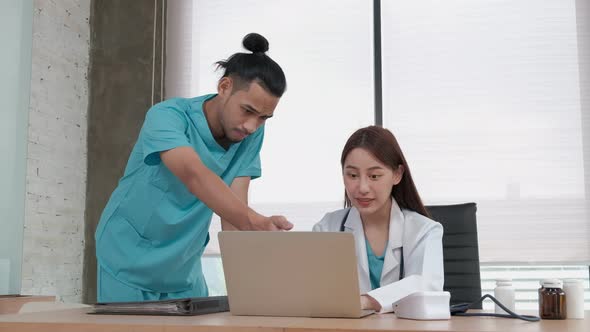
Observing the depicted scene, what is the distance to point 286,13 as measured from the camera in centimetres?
381

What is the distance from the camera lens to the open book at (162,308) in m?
1.33

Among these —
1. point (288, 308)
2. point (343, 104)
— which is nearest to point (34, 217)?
point (343, 104)

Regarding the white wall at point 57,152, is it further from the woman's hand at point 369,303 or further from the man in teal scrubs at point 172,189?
the woman's hand at point 369,303

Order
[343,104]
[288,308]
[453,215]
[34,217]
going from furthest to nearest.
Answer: [343,104] < [34,217] < [453,215] < [288,308]

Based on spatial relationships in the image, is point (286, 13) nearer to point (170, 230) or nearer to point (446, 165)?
point (446, 165)

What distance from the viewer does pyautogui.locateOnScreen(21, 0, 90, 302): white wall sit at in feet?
11.0

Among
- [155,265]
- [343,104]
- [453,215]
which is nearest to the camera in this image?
[155,265]

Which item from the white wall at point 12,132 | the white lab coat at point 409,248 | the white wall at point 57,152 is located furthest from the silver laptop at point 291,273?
the white wall at point 57,152

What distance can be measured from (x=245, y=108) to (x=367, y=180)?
1.27ft

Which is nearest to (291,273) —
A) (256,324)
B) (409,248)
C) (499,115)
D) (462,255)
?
(256,324)

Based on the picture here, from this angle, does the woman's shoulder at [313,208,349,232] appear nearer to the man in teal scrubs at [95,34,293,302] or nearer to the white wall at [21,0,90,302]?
the man in teal scrubs at [95,34,293,302]

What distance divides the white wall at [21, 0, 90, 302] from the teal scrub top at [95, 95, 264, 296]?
152cm

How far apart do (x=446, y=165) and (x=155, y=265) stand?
1.96m

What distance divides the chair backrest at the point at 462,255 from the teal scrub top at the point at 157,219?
27.4 inches
